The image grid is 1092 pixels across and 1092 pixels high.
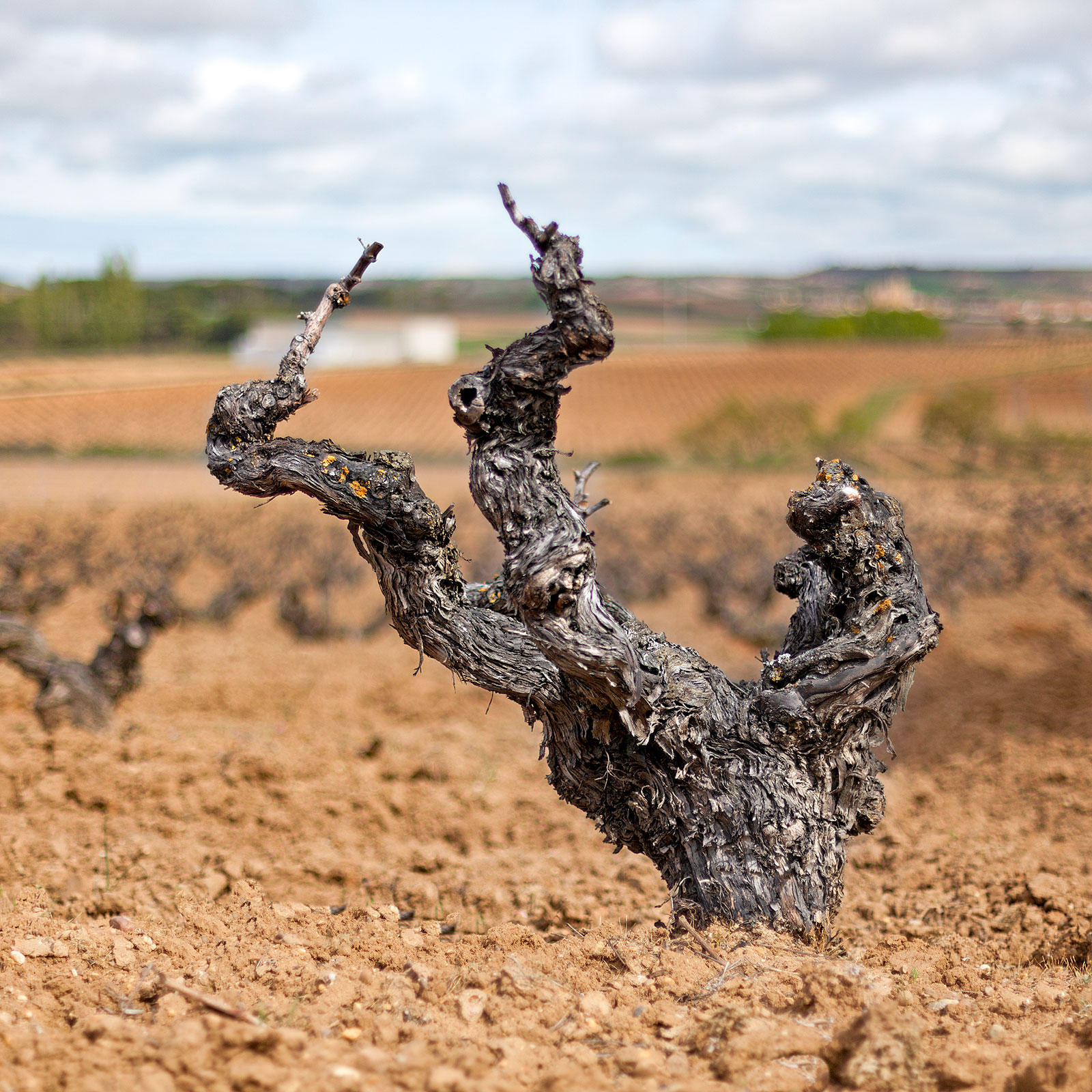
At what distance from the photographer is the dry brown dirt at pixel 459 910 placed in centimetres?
270

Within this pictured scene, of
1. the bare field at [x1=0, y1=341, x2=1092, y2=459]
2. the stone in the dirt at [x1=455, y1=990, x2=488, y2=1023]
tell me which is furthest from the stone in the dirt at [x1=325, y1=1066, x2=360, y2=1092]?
the bare field at [x1=0, y1=341, x2=1092, y2=459]

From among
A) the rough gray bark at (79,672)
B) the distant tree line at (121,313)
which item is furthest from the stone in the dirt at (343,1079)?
the distant tree line at (121,313)

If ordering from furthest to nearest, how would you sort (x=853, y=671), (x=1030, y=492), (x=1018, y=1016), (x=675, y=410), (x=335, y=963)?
(x=675, y=410), (x=1030, y=492), (x=853, y=671), (x=335, y=963), (x=1018, y=1016)

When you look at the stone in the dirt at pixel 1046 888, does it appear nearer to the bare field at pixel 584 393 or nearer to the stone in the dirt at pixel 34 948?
the stone in the dirt at pixel 34 948

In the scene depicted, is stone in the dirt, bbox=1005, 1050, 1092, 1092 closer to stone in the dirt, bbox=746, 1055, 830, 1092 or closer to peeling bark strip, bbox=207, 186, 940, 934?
stone in the dirt, bbox=746, 1055, 830, 1092

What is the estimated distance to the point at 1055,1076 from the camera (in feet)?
8.35

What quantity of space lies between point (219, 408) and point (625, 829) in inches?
98.8

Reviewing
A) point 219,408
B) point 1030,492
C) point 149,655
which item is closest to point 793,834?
point 219,408

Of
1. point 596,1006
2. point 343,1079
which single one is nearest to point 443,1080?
point 343,1079

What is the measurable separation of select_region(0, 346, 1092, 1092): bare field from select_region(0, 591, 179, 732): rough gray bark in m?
0.19

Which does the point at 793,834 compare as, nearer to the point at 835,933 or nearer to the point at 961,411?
the point at 835,933

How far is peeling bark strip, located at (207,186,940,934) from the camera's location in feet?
11.7

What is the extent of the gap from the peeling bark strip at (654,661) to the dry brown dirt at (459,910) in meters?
0.38

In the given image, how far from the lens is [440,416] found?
151ft
